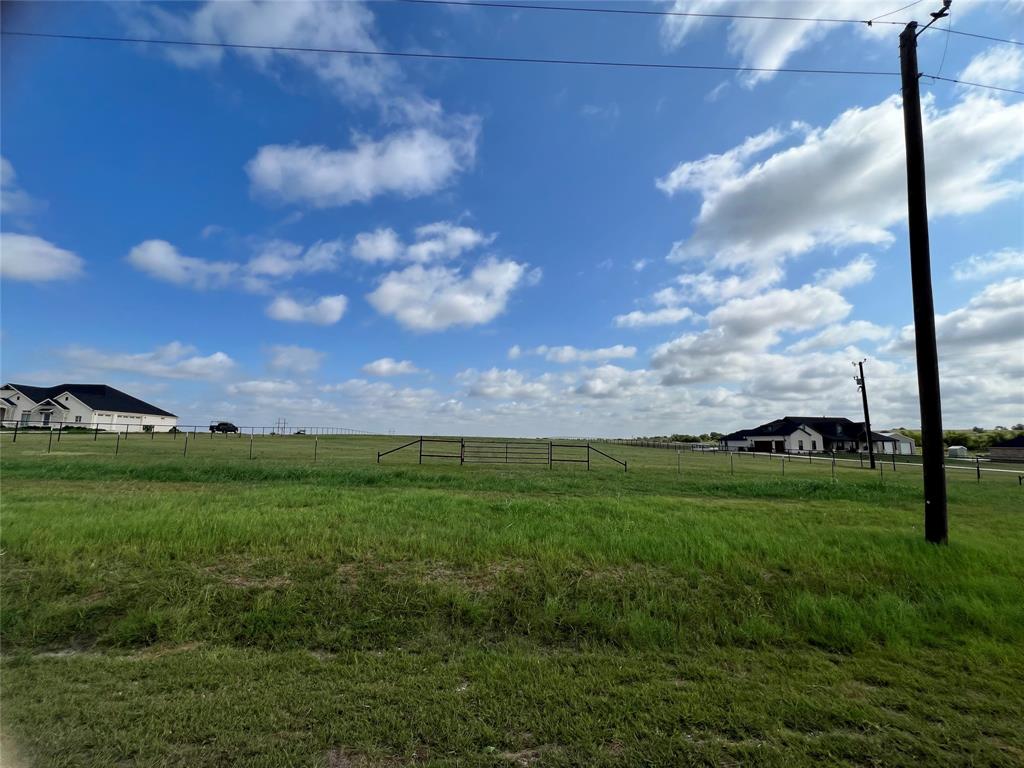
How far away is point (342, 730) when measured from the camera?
337 centimetres

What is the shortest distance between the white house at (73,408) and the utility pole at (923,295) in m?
77.6

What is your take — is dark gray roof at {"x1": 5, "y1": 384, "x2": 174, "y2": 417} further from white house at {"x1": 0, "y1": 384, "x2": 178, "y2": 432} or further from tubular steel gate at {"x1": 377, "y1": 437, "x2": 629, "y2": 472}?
tubular steel gate at {"x1": 377, "y1": 437, "x2": 629, "y2": 472}

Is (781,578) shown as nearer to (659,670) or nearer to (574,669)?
(659,670)

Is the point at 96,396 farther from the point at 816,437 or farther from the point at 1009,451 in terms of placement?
the point at 1009,451

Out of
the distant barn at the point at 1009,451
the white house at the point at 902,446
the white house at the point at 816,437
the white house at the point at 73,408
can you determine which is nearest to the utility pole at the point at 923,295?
the distant barn at the point at 1009,451

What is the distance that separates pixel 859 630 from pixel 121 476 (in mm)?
21259

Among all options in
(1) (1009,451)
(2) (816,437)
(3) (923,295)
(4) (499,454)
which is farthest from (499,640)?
(2) (816,437)

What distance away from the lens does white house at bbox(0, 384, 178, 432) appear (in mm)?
62438

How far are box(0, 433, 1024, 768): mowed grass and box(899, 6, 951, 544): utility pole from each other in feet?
2.66

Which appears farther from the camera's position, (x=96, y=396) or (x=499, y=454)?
(x=96, y=396)

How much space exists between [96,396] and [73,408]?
4.43 meters

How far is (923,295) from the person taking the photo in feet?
27.8

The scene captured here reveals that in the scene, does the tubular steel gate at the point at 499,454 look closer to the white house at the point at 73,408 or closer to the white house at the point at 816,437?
the white house at the point at 816,437

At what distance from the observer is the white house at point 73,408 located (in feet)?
205
